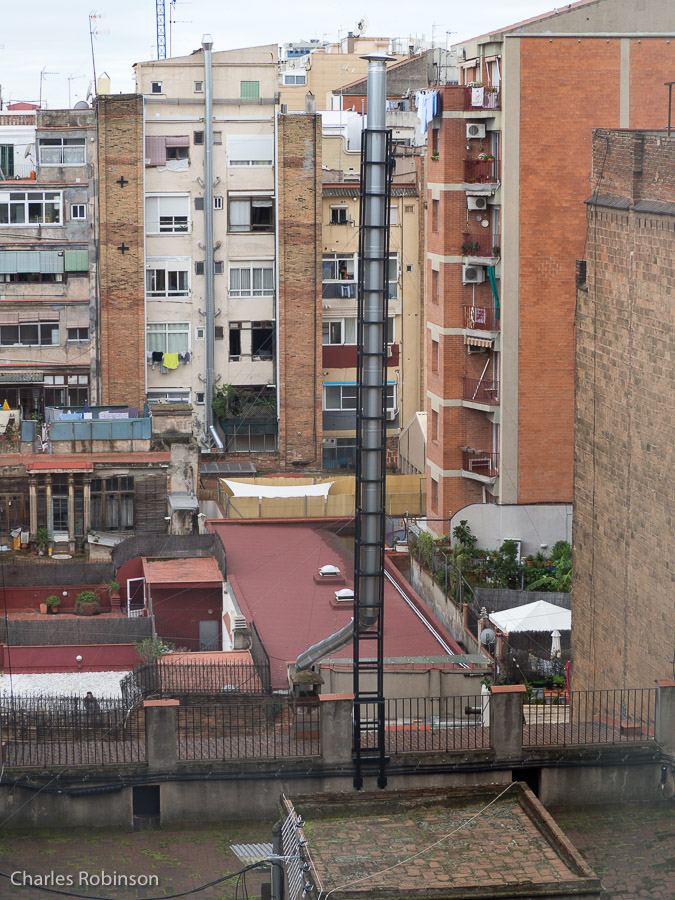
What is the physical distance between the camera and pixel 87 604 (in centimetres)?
3694

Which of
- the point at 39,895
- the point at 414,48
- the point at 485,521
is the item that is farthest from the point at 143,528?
the point at 414,48

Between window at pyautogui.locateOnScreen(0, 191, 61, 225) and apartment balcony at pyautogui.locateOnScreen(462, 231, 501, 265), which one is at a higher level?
window at pyautogui.locateOnScreen(0, 191, 61, 225)

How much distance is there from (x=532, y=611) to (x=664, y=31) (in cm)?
1626

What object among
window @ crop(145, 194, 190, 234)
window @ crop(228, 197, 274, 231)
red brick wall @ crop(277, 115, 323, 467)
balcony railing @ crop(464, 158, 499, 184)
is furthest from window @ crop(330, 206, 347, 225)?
balcony railing @ crop(464, 158, 499, 184)

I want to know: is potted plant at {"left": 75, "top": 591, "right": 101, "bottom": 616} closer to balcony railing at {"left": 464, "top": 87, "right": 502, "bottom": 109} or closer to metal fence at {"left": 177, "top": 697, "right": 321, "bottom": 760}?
metal fence at {"left": 177, "top": 697, "right": 321, "bottom": 760}

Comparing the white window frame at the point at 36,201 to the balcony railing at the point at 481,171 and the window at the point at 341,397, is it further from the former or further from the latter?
the balcony railing at the point at 481,171

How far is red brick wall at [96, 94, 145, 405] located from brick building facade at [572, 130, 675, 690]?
104 ft

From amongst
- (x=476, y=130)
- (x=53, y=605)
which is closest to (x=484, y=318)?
(x=476, y=130)

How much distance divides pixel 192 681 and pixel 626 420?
28.8 ft

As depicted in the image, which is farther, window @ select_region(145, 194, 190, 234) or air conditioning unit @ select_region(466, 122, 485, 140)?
window @ select_region(145, 194, 190, 234)

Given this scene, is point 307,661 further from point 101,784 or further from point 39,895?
point 39,895

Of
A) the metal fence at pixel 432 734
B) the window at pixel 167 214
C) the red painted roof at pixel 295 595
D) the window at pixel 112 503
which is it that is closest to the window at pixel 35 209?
the window at pixel 167 214

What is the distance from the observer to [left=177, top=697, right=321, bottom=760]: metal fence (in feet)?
67.8

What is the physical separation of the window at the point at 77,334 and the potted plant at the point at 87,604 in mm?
19105
